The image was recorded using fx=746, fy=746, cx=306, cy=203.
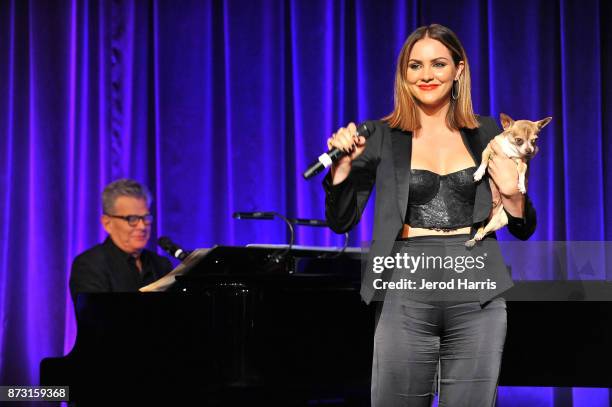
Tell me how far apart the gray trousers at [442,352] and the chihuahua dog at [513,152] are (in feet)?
0.59

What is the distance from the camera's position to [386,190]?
1804mm

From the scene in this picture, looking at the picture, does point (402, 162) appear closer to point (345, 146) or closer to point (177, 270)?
point (345, 146)

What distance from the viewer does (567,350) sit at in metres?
3.12

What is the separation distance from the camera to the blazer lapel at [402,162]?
1777 millimetres

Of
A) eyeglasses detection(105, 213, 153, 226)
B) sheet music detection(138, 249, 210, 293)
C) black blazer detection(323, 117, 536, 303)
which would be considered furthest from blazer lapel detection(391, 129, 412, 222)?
eyeglasses detection(105, 213, 153, 226)

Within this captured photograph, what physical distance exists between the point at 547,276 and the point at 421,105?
1581 millimetres

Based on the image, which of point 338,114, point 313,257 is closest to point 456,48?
point 313,257

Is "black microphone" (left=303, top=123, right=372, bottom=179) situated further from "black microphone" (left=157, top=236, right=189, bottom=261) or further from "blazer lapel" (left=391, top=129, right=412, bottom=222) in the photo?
"black microphone" (left=157, top=236, right=189, bottom=261)

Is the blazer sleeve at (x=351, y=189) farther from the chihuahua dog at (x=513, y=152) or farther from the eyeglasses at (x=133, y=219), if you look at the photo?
the eyeglasses at (x=133, y=219)

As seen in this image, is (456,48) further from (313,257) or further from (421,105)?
(313,257)

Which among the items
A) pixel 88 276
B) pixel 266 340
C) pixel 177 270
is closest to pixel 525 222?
pixel 266 340

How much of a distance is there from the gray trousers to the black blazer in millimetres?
125

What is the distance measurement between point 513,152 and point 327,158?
1.42 ft

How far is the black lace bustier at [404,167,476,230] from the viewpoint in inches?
70.4
